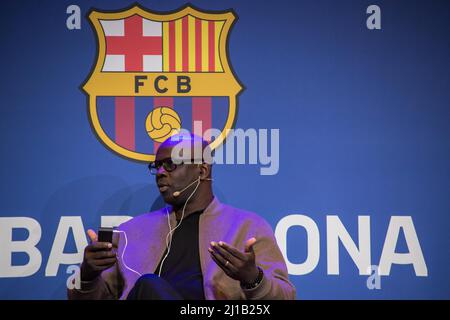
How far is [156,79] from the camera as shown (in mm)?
3742

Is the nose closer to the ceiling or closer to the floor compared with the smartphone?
closer to the ceiling

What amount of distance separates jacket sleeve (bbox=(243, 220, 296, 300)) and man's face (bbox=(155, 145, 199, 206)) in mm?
426

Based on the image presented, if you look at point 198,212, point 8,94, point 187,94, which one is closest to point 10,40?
point 8,94

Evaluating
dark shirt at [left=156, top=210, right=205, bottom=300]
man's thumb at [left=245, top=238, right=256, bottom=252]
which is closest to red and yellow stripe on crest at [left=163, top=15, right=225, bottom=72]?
dark shirt at [left=156, top=210, right=205, bottom=300]

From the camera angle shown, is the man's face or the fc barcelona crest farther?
the fc barcelona crest

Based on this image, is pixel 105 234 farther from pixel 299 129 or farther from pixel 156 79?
pixel 299 129

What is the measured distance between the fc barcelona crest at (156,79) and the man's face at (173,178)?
52cm

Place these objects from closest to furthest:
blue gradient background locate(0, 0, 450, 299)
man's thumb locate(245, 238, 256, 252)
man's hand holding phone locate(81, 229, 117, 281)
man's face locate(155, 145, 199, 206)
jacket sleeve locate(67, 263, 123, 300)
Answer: man's thumb locate(245, 238, 256, 252) < man's hand holding phone locate(81, 229, 117, 281) < jacket sleeve locate(67, 263, 123, 300) < man's face locate(155, 145, 199, 206) < blue gradient background locate(0, 0, 450, 299)

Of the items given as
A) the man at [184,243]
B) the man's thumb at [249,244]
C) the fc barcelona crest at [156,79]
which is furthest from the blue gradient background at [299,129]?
the man's thumb at [249,244]

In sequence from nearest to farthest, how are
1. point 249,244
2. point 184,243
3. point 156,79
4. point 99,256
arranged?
point 249,244
point 99,256
point 184,243
point 156,79

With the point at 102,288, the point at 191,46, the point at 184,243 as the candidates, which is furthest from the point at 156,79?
the point at 102,288

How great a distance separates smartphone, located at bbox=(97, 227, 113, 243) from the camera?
2896 mm

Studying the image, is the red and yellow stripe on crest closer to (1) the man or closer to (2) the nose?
(1) the man

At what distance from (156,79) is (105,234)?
3.88 feet
